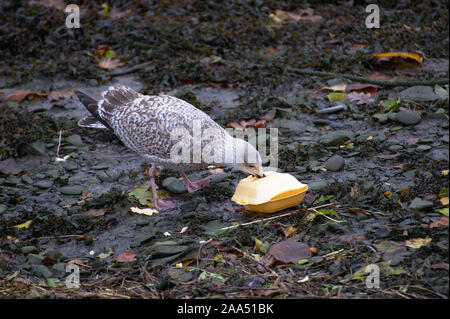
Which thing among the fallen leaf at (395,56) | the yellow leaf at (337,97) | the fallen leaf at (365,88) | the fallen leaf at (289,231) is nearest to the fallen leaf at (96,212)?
the fallen leaf at (289,231)

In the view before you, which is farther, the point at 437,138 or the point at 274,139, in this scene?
the point at 274,139

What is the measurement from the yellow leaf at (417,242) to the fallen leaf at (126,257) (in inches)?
86.9

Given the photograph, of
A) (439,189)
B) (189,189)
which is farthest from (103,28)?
(439,189)

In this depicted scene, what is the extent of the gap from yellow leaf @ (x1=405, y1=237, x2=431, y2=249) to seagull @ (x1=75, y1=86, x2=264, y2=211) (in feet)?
5.18

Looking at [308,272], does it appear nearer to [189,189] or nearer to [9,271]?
[189,189]

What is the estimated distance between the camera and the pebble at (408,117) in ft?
20.6

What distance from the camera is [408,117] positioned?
6285mm

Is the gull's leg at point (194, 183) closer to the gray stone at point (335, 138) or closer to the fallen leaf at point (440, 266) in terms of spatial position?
the gray stone at point (335, 138)

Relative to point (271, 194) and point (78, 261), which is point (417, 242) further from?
point (78, 261)

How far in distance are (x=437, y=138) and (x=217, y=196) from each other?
2457 mm

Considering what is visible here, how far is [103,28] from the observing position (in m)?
9.32

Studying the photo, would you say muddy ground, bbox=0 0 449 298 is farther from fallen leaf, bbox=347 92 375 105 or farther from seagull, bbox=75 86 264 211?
seagull, bbox=75 86 264 211

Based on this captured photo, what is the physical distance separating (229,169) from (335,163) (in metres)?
1.22

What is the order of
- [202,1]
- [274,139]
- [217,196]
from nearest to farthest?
1. [217,196]
2. [274,139]
3. [202,1]
